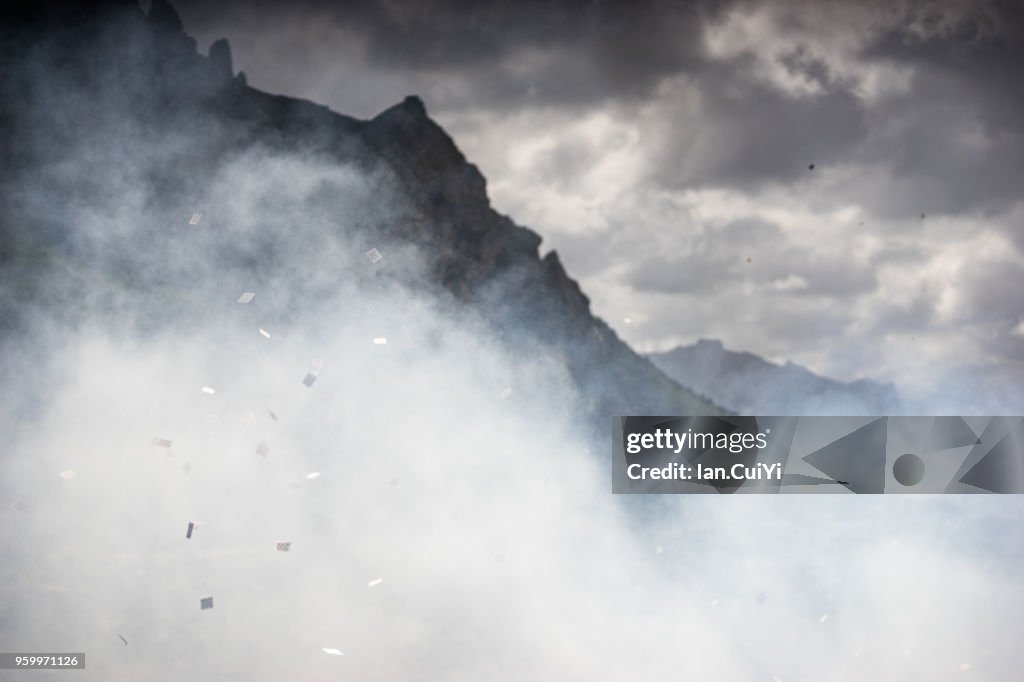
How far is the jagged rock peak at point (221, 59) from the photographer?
487 inches

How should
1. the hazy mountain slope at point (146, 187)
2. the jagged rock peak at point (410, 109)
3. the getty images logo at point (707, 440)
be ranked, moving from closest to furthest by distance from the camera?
the hazy mountain slope at point (146, 187)
the getty images logo at point (707, 440)
the jagged rock peak at point (410, 109)

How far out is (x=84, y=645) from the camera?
8.91 m

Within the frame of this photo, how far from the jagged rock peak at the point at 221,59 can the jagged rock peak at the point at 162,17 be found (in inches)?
28.4

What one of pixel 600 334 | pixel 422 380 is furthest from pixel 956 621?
pixel 600 334

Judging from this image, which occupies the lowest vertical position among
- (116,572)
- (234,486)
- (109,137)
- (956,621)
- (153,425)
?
(956,621)

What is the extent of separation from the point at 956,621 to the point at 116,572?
428 inches

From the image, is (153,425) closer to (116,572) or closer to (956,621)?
(116,572)

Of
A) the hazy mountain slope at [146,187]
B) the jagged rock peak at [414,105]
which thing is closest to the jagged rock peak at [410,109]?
the jagged rock peak at [414,105]

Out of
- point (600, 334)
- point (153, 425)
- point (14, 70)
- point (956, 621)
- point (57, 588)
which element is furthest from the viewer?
point (600, 334)
